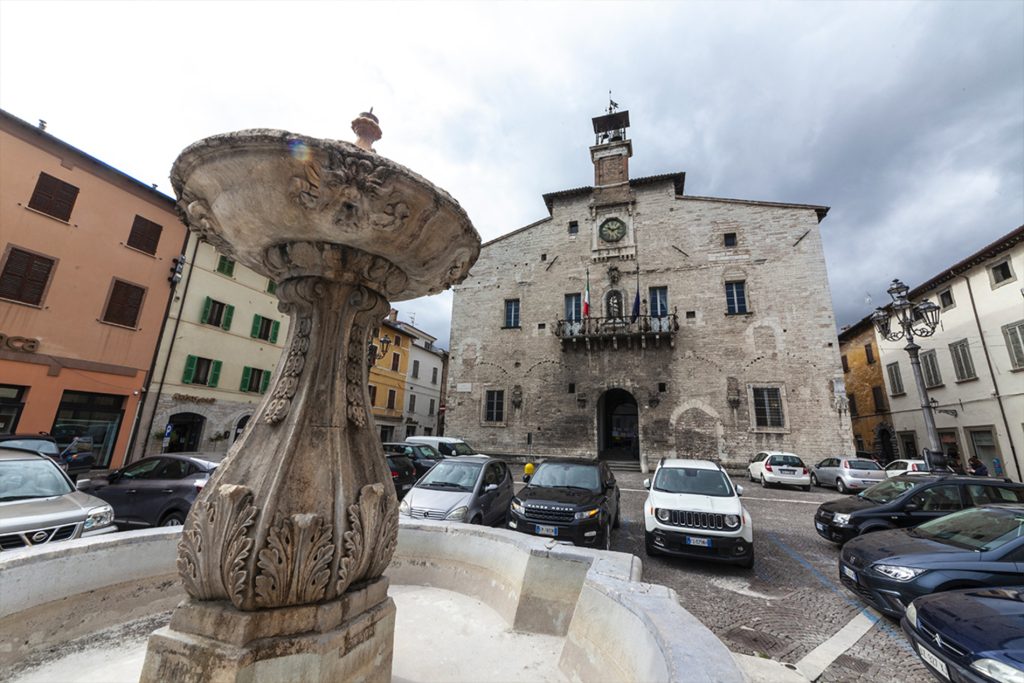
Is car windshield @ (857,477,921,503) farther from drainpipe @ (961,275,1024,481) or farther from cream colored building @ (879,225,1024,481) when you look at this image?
drainpipe @ (961,275,1024,481)

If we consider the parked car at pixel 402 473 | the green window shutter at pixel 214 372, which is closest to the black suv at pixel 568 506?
the parked car at pixel 402 473

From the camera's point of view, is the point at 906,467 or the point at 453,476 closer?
the point at 453,476

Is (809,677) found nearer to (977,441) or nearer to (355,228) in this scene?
(355,228)

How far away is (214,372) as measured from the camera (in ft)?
55.1

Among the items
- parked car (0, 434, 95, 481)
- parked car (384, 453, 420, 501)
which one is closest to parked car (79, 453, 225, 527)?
parked car (0, 434, 95, 481)

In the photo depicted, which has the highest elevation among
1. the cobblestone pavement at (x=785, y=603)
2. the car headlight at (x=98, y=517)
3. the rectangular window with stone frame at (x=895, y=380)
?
the rectangular window with stone frame at (x=895, y=380)

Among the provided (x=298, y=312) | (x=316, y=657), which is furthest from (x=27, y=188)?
(x=316, y=657)

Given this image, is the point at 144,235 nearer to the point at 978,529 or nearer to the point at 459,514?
the point at 459,514

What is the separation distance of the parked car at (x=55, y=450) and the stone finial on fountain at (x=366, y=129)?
869 cm

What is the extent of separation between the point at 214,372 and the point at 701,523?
18764 mm

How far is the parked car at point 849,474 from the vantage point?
43.1 ft

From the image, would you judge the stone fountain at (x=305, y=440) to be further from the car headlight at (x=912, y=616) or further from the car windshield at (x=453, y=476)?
the car windshield at (x=453, y=476)

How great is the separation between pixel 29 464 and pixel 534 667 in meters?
6.45

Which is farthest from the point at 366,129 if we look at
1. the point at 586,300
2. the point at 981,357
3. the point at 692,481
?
the point at 981,357
